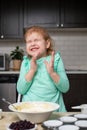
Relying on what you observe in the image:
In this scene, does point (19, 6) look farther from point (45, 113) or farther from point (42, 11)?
point (45, 113)

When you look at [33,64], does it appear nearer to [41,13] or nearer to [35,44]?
[35,44]

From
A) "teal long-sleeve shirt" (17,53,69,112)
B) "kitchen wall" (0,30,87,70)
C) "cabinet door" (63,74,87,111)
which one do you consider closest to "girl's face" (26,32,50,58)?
"teal long-sleeve shirt" (17,53,69,112)

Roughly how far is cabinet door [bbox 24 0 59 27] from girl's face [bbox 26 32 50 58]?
235 centimetres

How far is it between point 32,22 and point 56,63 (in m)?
2.42

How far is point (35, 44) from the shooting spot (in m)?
1.49

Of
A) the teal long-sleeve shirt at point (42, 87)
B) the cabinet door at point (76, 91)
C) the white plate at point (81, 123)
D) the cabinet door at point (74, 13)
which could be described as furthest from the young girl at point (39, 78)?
the cabinet door at point (74, 13)

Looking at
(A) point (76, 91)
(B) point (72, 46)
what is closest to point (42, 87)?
(A) point (76, 91)

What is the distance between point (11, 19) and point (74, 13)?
3.13 ft

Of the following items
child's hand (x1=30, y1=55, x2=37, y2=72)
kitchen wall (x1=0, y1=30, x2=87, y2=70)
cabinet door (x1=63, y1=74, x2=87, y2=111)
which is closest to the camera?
child's hand (x1=30, y1=55, x2=37, y2=72)

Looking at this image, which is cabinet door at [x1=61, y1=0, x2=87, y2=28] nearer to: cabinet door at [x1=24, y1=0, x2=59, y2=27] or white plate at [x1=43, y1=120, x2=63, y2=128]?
cabinet door at [x1=24, y1=0, x2=59, y2=27]

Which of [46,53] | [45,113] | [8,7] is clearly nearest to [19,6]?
[8,7]

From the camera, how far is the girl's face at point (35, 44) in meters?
1.49

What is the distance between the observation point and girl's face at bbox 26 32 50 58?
1.49 metres

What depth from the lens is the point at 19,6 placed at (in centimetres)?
384
